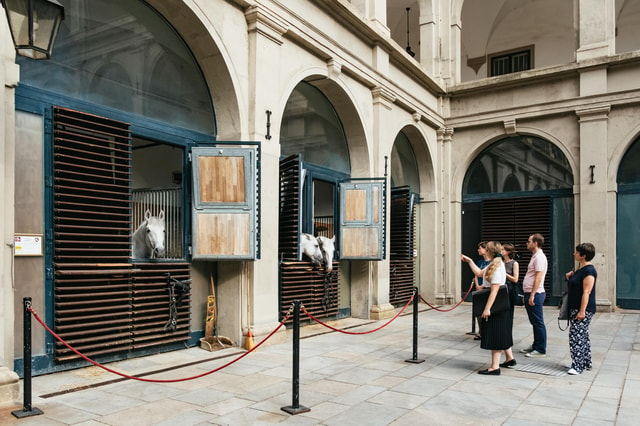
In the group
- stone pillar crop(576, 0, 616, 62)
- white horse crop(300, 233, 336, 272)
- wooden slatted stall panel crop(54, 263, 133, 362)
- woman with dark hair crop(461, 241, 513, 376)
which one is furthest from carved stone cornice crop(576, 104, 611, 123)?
wooden slatted stall panel crop(54, 263, 133, 362)

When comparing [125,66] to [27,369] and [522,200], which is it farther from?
[522,200]

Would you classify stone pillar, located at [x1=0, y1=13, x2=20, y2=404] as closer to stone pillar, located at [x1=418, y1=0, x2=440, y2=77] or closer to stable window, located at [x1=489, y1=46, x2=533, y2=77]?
stone pillar, located at [x1=418, y1=0, x2=440, y2=77]

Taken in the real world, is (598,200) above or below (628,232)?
above

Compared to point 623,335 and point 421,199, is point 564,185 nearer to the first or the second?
point 421,199

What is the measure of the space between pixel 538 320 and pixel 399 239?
6.28m

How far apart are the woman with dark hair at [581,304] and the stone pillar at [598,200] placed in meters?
7.84

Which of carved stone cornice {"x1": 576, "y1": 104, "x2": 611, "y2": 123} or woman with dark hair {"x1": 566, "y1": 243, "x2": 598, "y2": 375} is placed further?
carved stone cornice {"x1": 576, "y1": 104, "x2": 611, "y2": 123}

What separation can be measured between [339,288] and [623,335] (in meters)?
5.78

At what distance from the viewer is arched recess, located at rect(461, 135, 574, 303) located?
50.2 feet

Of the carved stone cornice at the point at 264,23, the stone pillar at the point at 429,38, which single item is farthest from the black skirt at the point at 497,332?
the stone pillar at the point at 429,38

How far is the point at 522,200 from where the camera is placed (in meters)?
15.9

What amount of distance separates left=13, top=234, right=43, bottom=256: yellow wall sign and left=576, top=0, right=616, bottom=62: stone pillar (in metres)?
14.1

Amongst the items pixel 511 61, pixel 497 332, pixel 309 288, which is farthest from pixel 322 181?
pixel 511 61

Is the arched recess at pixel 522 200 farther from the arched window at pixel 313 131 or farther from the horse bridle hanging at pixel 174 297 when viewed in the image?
the horse bridle hanging at pixel 174 297
